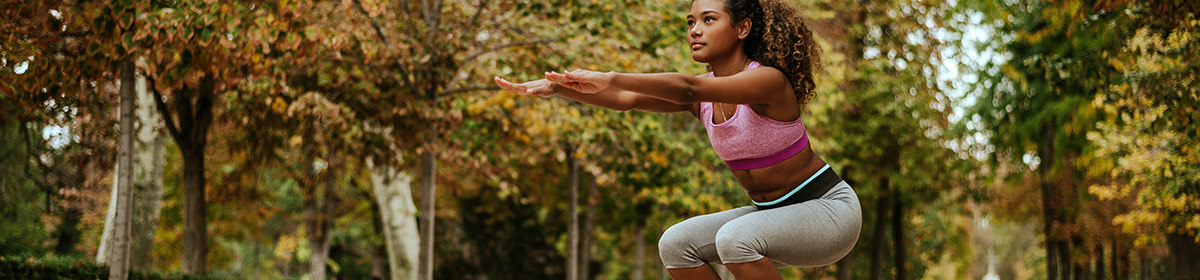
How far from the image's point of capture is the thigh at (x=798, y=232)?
2.81 m

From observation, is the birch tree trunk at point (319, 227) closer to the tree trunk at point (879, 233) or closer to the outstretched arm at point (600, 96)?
the tree trunk at point (879, 233)

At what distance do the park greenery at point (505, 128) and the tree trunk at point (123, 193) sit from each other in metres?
0.01

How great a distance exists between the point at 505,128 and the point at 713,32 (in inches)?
235

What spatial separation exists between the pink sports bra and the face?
105mm

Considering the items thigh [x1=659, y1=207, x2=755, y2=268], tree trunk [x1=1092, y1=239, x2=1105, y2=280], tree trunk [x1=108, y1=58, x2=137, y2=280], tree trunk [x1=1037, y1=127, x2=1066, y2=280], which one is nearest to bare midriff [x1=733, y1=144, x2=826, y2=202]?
thigh [x1=659, y1=207, x2=755, y2=268]

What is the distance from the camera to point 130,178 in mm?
5859

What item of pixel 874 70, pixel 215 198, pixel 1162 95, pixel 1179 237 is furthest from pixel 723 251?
pixel 874 70

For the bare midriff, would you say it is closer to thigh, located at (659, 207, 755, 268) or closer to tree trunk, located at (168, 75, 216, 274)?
thigh, located at (659, 207, 755, 268)

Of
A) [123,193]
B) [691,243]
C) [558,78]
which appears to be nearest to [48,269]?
[123,193]

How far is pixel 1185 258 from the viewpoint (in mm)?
12328

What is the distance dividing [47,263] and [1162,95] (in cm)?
820

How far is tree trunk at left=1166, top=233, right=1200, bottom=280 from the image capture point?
12.2 meters

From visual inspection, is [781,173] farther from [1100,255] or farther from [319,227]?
[1100,255]

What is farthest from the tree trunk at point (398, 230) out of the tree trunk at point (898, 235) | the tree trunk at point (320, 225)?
the tree trunk at point (898, 235)
